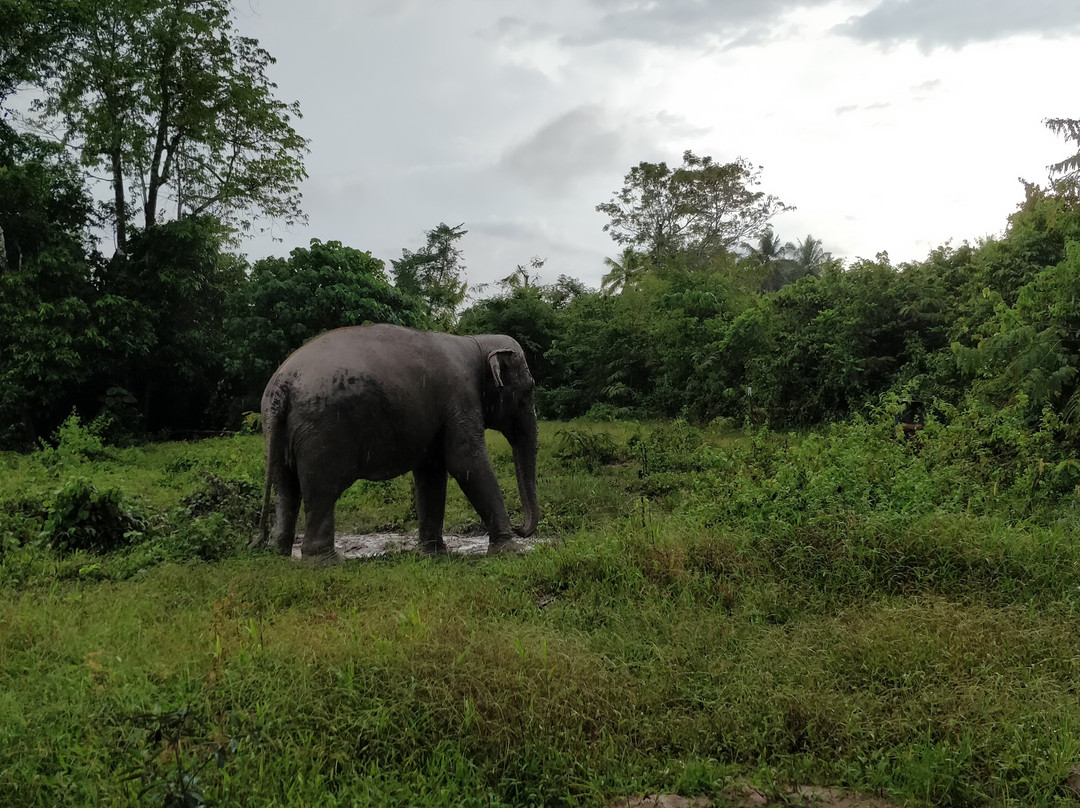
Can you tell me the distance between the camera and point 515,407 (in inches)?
303

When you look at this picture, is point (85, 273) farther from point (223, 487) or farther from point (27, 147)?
point (223, 487)

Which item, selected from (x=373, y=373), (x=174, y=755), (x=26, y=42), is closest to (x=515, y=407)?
(x=373, y=373)

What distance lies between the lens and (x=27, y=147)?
17.3 m

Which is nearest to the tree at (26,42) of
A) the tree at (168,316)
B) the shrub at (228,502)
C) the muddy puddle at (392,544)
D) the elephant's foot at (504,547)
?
the tree at (168,316)

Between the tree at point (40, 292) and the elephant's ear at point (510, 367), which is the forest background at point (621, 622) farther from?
the tree at point (40, 292)

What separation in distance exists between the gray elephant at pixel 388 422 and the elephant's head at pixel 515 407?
0.01 m

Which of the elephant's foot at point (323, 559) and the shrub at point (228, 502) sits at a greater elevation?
the shrub at point (228, 502)

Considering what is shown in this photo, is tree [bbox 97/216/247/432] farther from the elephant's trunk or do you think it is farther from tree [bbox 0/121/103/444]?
the elephant's trunk

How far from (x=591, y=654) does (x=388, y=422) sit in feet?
10.5

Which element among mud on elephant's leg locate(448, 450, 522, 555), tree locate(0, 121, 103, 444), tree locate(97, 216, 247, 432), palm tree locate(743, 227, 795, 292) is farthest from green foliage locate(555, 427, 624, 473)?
palm tree locate(743, 227, 795, 292)

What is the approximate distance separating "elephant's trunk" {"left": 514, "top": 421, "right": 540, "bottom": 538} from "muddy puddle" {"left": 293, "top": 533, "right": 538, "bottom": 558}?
16 cm

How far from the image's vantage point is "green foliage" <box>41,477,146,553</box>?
248 inches

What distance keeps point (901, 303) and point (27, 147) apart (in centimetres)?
1846

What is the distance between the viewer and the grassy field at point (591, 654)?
311cm
